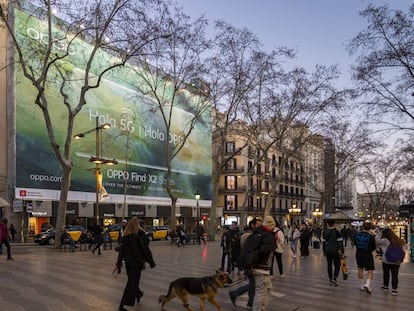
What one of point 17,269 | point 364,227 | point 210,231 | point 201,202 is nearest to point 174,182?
point 201,202

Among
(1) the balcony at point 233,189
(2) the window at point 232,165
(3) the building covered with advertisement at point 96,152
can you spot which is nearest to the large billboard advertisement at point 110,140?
(3) the building covered with advertisement at point 96,152

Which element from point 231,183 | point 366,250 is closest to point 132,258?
point 366,250

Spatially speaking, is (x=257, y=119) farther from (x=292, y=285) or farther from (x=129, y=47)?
(x=292, y=285)

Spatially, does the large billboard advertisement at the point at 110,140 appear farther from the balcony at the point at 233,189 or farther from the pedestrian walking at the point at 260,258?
the pedestrian walking at the point at 260,258

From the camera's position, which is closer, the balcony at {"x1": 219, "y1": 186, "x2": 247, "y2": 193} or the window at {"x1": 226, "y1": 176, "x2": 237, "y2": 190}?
the balcony at {"x1": 219, "y1": 186, "x2": 247, "y2": 193}

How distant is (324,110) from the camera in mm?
42188

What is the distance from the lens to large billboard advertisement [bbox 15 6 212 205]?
41312mm


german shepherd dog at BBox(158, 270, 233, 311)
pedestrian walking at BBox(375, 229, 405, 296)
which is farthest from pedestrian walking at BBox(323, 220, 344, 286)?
german shepherd dog at BBox(158, 270, 233, 311)

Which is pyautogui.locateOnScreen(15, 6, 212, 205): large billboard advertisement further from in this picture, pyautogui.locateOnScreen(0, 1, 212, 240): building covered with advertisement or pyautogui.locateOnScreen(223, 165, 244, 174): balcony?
pyautogui.locateOnScreen(223, 165, 244, 174): balcony

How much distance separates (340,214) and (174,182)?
32208 mm

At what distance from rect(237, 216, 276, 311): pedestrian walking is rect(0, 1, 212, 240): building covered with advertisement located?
72.0 feet

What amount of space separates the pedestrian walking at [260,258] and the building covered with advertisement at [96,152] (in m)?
21.9

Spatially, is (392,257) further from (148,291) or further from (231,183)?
(231,183)

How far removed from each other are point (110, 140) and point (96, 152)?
18.7 m
